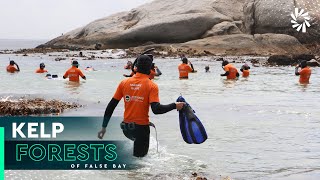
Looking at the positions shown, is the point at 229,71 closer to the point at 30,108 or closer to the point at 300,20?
the point at 30,108

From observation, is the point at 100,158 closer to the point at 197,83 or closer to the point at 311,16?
the point at 197,83

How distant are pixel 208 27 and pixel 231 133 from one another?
56.3m

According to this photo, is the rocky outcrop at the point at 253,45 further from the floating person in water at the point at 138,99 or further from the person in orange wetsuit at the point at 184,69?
the floating person in water at the point at 138,99

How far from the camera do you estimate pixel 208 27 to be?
224 feet

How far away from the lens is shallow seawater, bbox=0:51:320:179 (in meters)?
9.18

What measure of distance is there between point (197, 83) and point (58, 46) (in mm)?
54435

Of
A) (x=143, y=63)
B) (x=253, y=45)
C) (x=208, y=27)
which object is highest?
(x=208, y=27)

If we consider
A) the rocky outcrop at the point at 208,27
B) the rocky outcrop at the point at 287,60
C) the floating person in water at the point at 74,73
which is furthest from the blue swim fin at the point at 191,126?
the rocky outcrop at the point at 208,27

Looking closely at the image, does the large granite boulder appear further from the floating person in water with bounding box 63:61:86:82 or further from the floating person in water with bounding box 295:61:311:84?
the floating person in water with bounding box 63:61:86:82

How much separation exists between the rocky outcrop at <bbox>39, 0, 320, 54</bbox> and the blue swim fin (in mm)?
50429

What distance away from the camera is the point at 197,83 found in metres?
26.8

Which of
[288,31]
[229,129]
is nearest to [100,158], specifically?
[229,129]

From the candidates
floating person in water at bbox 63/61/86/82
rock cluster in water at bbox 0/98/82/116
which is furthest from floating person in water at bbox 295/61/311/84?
rock cluster in water at bbox 0/98/82/116

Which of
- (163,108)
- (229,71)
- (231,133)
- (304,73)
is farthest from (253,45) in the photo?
(163,108)
